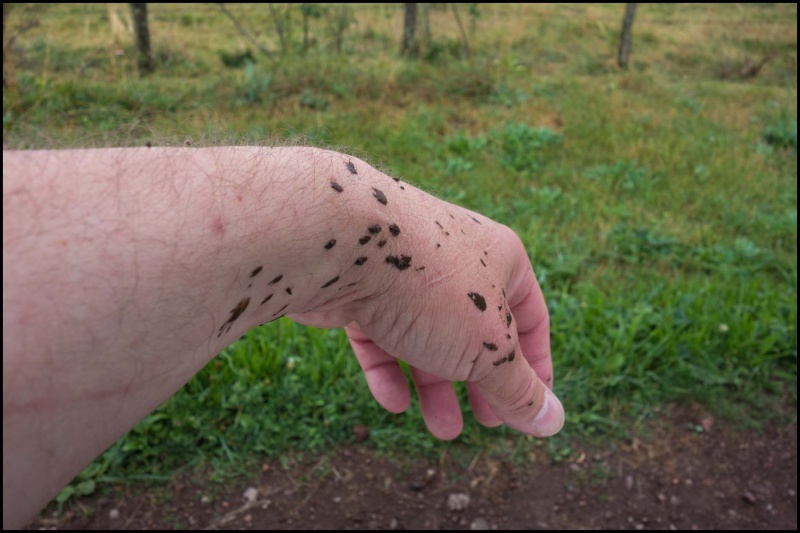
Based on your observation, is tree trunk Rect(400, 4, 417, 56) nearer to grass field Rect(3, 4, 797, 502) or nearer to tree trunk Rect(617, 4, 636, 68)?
grass field Rect(3, 4, 797, 502)

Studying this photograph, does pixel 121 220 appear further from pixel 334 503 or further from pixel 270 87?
pixel 270 87

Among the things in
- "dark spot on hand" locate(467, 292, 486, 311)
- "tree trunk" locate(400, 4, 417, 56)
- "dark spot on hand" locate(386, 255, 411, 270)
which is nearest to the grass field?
"tree trunk" locate(400, 4, 417, 56)

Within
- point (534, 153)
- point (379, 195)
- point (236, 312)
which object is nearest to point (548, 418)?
point (379, 195)

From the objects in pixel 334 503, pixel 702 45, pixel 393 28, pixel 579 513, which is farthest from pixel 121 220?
pixel 702 45

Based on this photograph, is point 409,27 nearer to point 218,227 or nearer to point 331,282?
point 331,282

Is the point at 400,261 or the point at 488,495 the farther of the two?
the point at 488,495

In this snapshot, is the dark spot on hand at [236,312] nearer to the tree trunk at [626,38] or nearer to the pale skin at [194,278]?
the pale skin at [194,278]
